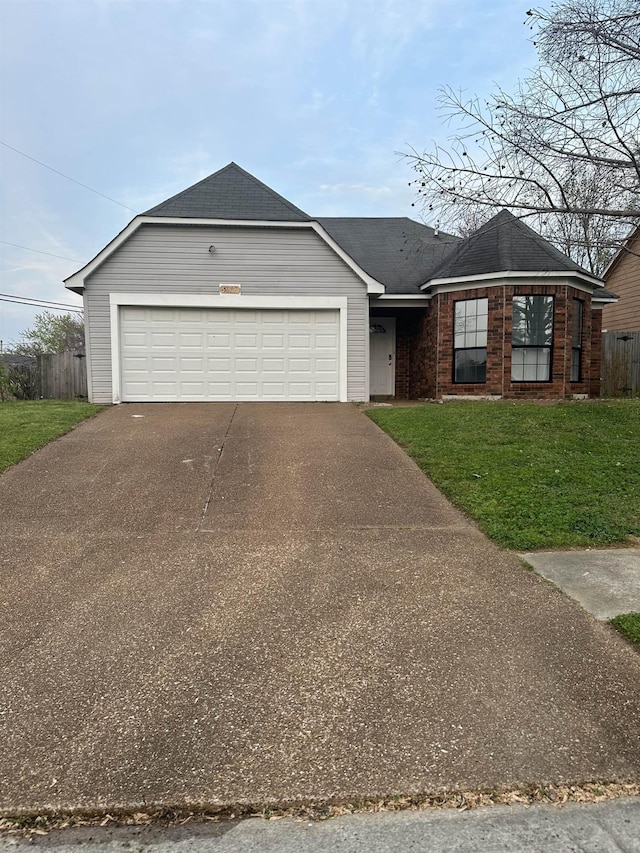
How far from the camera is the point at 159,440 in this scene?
8.75 meters

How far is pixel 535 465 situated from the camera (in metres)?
7.01

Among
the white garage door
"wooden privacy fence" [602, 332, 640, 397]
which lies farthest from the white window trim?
"wooden privacy fence" [602, 332, 640, 397]

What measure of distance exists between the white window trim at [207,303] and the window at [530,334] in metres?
3.98

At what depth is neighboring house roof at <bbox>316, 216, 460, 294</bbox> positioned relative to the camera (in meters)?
14.9

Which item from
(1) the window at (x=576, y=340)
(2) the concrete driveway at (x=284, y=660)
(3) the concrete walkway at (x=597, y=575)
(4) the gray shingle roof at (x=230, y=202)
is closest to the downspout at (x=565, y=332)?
(1) the window at (x=576, y=340)

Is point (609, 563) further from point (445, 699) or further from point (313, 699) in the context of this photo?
point (313, 699)

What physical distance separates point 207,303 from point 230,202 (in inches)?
103

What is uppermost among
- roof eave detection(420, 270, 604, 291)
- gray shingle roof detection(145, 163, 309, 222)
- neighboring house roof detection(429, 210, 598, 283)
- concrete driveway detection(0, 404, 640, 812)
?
gray shingle roof detection(145, 163, 309, 222)

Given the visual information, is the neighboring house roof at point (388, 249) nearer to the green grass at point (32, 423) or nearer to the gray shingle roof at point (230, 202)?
the gray shingle roof at point (230, 202)

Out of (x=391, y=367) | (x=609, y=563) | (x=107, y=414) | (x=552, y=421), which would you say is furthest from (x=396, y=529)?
(x=391, y=367)

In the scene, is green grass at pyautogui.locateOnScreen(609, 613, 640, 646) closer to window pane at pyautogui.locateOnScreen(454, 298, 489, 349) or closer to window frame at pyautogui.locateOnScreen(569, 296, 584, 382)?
window pane at pyautogui.locateOnScreen(454, 298, 489, 349)

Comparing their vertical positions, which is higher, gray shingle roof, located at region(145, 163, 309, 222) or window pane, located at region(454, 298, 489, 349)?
gray shingle roof, located at region(145, 163, 309, 222)

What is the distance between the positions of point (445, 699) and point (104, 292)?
12.1 meters

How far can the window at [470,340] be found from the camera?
43.1ft
